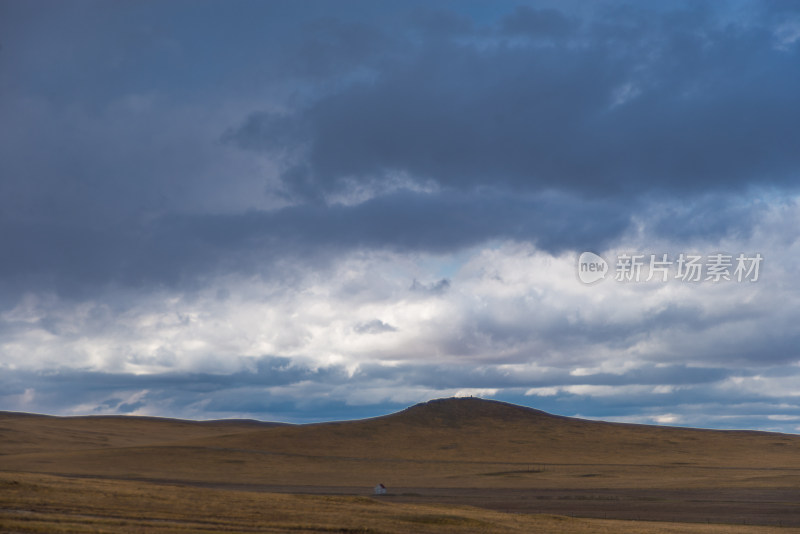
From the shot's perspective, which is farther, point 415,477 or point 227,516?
point 415,477

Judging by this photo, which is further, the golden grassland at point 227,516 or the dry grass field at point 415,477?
the dry grass field at point 415,477

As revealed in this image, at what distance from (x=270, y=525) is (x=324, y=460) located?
82875 millimetres

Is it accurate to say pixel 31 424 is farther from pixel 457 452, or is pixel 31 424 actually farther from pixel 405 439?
pixel 457 452

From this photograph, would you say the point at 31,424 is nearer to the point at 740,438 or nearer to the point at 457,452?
the point at 457,452

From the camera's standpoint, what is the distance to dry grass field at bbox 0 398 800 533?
32719 millimetres

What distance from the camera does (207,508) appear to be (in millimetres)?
33844

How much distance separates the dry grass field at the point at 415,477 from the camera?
32.7 m

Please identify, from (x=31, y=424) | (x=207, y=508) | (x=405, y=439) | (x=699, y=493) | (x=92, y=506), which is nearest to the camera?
(x=92, y=506)

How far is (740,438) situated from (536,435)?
35.9 m

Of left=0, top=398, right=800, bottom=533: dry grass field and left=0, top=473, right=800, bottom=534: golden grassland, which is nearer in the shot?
left=0, top=473, right=800, bottom=534: golden grassland

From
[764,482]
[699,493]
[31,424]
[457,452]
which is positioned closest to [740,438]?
[457,452]

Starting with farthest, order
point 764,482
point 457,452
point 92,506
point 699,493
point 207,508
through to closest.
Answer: point 457,452
point 764,482
point 699,493
point 207,508
point 92,506

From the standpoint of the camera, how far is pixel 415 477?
89.8m

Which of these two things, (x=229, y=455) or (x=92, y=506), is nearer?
(x=92, y=506)
